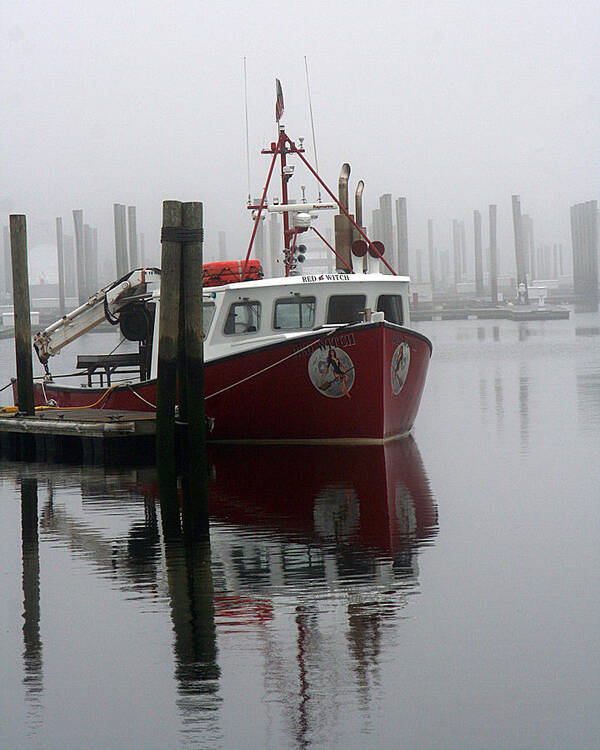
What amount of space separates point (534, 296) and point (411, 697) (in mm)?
125204

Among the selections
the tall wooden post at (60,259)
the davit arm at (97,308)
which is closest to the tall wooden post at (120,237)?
the tall wooden post at (60,259)

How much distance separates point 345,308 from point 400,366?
120cm

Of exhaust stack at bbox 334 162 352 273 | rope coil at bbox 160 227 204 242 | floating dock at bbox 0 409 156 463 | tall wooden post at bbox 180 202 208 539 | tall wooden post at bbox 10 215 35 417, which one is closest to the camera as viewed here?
tall wooden post at bbox 180 202 208 539

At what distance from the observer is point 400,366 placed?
16.1 meters

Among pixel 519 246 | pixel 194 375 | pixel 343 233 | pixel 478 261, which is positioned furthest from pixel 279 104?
pixel 478 261

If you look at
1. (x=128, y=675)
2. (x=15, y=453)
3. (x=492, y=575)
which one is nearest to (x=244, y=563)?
(x=492, y=575)

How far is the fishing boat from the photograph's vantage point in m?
15.4

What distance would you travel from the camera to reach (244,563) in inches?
383

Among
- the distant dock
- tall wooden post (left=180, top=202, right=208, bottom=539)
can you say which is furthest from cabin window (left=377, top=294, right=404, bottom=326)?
the distant dock

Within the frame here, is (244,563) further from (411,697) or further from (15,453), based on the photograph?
(15,453)

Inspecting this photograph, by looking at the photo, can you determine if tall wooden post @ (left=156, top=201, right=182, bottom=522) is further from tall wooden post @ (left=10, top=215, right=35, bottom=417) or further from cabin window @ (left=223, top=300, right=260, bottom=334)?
tall wooden post @ (left=10, top=215, right=35, bottom=417)

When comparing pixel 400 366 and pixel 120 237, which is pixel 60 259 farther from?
pixel 400 366

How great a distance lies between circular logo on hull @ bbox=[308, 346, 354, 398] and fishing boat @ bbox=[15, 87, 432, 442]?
0.01 metres

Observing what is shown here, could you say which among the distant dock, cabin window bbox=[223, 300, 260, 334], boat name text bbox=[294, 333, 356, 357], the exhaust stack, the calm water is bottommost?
the calm water
